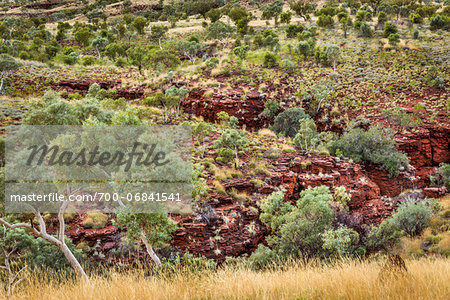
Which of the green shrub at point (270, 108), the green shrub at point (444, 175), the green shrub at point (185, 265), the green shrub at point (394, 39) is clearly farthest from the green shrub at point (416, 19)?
the green shrub at point (185, 265)

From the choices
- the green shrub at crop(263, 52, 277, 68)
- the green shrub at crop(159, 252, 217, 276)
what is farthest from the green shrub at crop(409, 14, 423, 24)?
the green shrub at crop(159, 252, 217, 276)

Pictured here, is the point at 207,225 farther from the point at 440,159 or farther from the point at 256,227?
the point at 440,159

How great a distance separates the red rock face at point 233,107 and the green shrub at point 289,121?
1.56 m

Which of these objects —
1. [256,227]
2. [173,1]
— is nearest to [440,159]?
[256,227]

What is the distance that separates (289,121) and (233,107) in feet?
15.7

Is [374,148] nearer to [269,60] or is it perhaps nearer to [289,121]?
[289,121]

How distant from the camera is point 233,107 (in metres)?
26.3

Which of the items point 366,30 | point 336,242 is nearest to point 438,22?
point 366,30

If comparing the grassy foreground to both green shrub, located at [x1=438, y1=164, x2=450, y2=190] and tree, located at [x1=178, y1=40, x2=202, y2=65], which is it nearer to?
green shrub, located at [x1=438, y1=164, x2=450, y2=190]

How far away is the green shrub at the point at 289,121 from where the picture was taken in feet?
80.8

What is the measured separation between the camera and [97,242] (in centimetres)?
1151

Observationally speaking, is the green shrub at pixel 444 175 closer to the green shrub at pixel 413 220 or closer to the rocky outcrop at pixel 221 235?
the green shrub at pixel 413 220

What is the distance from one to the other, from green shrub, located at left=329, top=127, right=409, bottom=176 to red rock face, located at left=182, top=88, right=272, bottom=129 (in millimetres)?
7312

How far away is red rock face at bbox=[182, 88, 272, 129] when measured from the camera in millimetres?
26250
